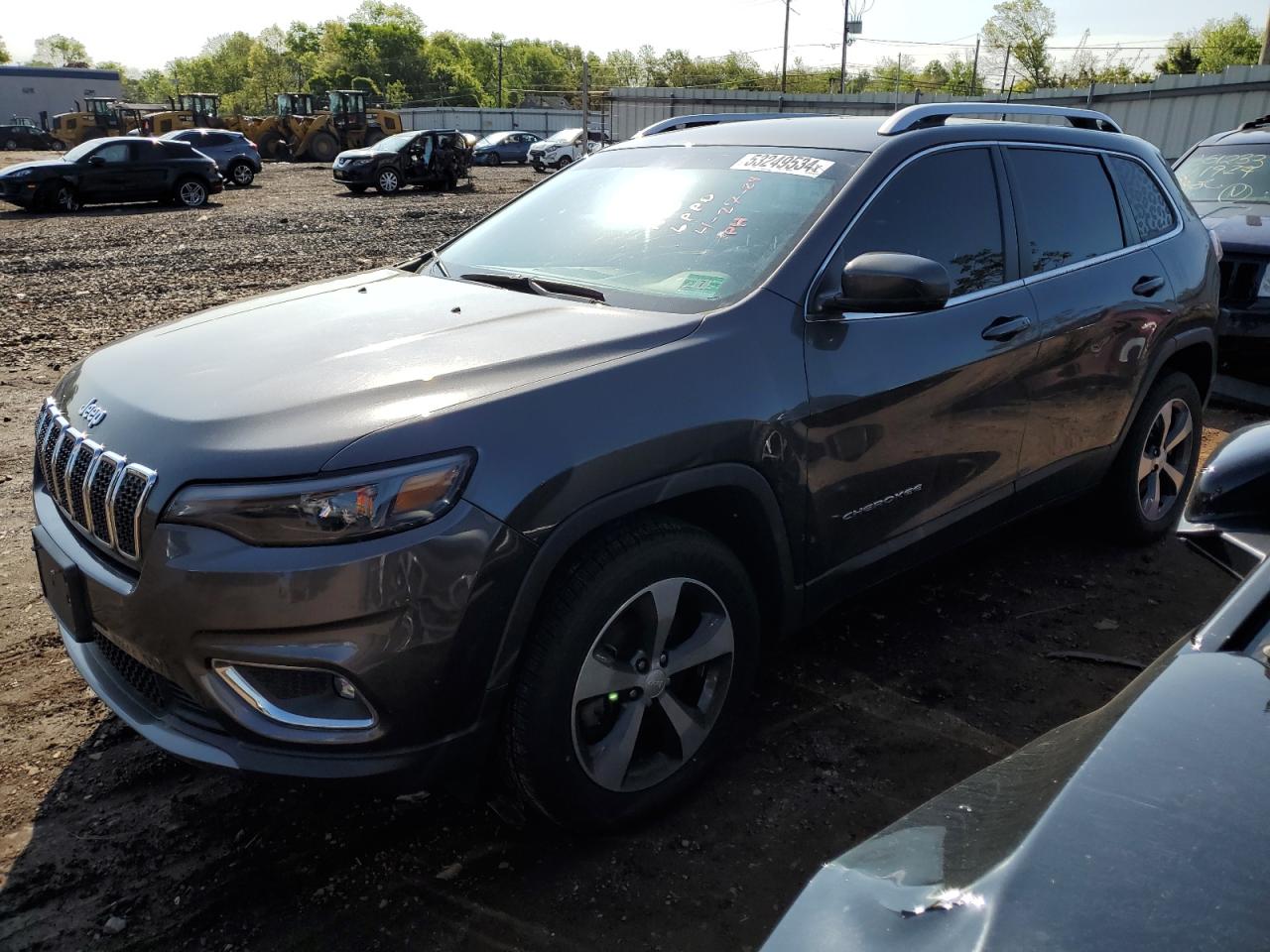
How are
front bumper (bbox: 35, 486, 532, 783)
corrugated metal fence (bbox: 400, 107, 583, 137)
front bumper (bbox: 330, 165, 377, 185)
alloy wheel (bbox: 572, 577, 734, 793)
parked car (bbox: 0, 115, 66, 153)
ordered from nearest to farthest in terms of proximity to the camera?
front bumper (bbox: 35, 486, 532, 783)
alloy wheel (bbox: 572, 577, 734, 793)
front bumper (bbox: 330, 165, 377, 185)
parked car (bbox: 0, 115, 66, 153)
corrugated metal fence (bbox: 400, 107, 583, 137)

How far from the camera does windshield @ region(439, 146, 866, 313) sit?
9.58ft

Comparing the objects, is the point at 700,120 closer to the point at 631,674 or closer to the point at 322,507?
the point at 631,674

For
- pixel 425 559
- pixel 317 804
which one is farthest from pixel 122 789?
pixel 425 559

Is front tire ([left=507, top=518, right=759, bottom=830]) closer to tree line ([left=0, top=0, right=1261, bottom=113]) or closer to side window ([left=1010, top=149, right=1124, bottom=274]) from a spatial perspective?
side window ([left=1010, top=149, right=1124, bottom=274])

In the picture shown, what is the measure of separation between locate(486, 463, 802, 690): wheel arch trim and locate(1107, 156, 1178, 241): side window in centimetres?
258

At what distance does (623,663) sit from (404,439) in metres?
0.81

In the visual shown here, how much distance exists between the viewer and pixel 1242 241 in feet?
21.9

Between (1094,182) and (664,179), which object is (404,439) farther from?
(1094,182)

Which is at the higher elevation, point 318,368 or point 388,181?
point 318,368

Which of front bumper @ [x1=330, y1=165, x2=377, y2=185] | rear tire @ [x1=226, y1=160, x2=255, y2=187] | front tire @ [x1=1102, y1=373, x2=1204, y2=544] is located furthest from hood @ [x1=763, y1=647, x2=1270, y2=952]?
rear tire @ [x1=226, y1=160, x2=255, y2=187]

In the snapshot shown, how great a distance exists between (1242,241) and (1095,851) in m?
6.82

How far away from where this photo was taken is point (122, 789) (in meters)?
2.82

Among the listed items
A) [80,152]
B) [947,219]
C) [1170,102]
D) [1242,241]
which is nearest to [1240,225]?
[1242,241]

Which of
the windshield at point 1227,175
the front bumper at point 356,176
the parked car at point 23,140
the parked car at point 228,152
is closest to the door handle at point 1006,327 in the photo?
the windshield at point 1227,175
